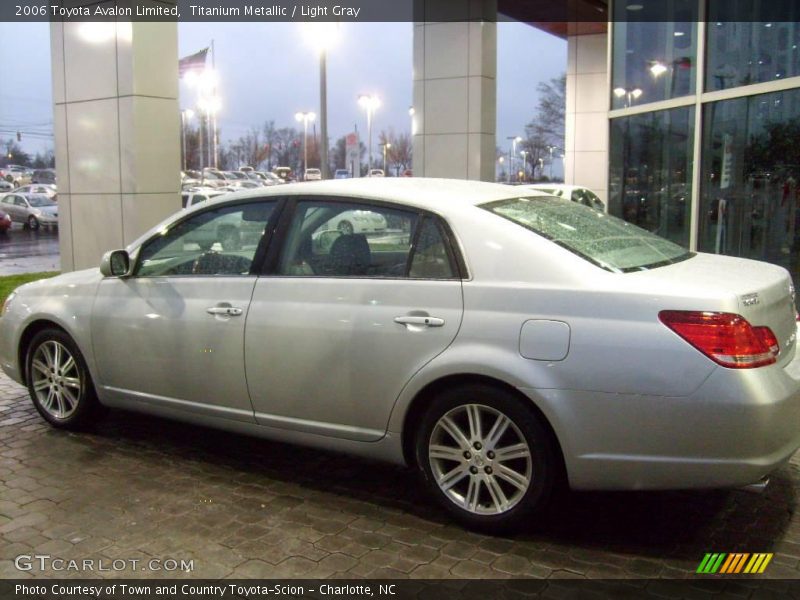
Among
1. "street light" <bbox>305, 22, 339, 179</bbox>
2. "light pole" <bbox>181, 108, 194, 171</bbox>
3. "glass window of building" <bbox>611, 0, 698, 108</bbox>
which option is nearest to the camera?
"glass window of building" <bbox>611, 0, 698, 108</bbox>

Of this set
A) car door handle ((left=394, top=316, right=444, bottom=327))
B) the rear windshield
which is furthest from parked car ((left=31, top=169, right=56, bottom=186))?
car door handle ((left=394, top=316, right=444, bottom=327))

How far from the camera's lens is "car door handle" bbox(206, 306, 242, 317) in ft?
15.1

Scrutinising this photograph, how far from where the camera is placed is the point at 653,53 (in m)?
13.3

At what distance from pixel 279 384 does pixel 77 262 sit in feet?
23.6

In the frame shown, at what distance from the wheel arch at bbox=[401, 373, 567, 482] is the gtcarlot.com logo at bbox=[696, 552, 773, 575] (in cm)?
70

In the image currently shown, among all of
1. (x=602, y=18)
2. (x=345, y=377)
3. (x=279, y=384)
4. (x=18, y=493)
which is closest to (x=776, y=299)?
(x=345, y=377)

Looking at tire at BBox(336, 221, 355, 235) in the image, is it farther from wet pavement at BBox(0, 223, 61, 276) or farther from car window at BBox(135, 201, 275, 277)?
wet pavement at BBox(0, 223, 61, 276)

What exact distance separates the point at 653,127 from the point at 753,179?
2.72 meters

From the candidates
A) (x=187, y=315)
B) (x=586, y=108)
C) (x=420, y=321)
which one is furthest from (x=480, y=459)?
(x=586, y=108)

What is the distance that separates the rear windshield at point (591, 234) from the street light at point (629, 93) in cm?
966

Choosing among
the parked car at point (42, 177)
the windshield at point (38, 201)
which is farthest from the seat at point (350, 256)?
the parked car at point (42, 177)

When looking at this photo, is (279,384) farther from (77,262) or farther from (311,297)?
(77,262)

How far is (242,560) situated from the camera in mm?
3691

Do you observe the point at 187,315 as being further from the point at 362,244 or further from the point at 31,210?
the point at 31,210
